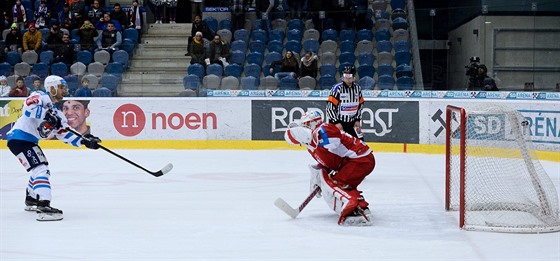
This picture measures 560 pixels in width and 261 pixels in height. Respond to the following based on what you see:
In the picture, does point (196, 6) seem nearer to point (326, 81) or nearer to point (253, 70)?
point (253, 70)

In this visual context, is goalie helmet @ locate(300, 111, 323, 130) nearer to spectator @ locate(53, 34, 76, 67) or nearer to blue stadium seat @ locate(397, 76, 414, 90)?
blue stadium seat @ locate(397, 76, 414, 90)

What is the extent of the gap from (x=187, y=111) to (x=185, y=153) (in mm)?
999

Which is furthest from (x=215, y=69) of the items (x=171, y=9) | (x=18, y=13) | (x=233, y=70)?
(x=18, y=13)

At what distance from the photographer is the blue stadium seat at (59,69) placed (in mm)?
14174

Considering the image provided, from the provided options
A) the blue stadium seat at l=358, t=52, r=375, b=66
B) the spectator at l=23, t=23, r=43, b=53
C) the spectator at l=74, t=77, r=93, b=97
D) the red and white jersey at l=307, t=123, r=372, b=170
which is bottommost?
the red and white jersey at l=307, t=123, r=372, b=170

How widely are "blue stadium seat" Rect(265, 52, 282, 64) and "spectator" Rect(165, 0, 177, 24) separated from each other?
11.4 ft

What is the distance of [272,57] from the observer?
14.4 m

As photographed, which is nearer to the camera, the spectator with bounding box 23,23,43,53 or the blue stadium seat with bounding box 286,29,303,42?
the blue stadium seat with bounding box 286,29,303,42

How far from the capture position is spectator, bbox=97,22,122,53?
1481cm

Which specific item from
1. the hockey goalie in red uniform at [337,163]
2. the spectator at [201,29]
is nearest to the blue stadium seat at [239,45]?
the spectator at [201,29]

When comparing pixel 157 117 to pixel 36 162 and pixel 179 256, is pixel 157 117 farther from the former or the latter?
pixel 179 256

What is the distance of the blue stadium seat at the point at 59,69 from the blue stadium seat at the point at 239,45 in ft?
9.21

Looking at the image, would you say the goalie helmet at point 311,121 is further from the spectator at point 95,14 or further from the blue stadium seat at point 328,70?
the spectator at point 95,14

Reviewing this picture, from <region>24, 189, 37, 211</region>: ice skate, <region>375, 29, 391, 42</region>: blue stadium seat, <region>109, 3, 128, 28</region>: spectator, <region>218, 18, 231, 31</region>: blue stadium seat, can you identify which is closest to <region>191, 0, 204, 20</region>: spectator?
<region>109, 3, 128, 28</region>: spectator
